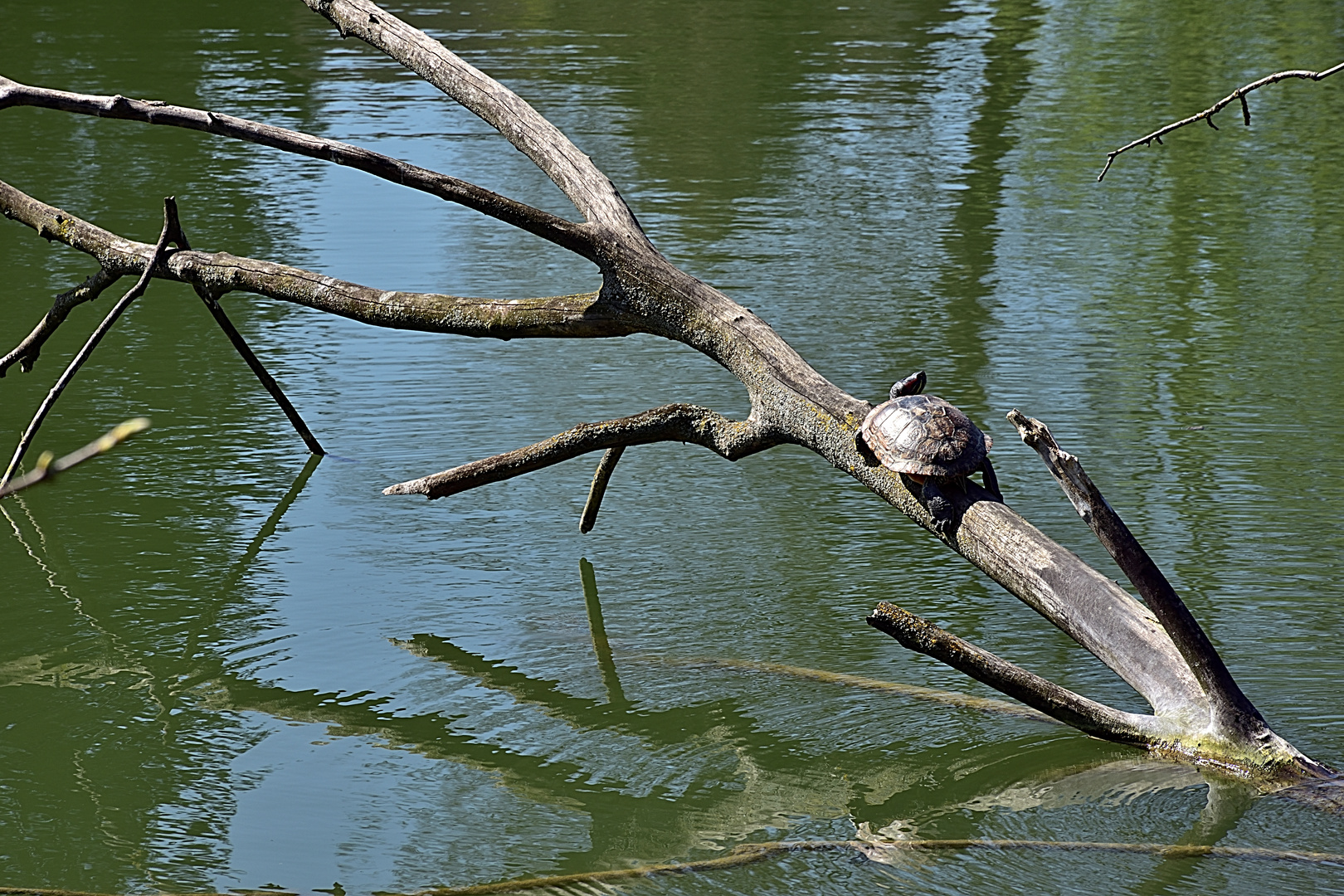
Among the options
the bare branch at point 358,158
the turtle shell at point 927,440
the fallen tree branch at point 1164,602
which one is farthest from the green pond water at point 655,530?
the bare branch at point 358,158

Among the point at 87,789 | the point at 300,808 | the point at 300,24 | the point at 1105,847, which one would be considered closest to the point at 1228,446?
the point at 1105,847

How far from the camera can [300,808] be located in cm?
304

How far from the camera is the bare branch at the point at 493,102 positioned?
13.1ft

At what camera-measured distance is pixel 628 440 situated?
3.78 metres

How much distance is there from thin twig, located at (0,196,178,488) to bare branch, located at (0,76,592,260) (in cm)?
32

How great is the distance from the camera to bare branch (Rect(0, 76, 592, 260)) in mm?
3537

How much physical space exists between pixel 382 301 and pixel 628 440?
2.40 feet

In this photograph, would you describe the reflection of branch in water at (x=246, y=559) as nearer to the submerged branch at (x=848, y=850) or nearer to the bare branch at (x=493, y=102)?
the submerged branch at (x=848, y=850)

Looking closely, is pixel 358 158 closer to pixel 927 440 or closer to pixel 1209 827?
pixel 927 440

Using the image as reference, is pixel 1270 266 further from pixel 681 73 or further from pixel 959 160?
pixel 681 73

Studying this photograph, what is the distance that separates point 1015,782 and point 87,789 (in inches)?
72.9

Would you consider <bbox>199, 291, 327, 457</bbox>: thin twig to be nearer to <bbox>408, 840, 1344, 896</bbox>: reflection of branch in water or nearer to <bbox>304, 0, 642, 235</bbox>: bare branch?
<bbox>304, 0, 642, 235</bbox>: bare branch

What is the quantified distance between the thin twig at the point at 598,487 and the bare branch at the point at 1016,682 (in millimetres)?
1275

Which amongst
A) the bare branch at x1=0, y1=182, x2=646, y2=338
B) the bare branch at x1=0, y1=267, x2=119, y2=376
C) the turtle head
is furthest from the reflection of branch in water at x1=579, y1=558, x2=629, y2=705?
the bare branch at x1=0, y1=267, x2=119, y2=376
